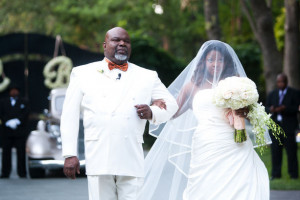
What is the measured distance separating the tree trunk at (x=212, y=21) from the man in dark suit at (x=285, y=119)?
8.58m

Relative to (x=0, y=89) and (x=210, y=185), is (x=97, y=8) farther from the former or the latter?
(x=210, y=185)

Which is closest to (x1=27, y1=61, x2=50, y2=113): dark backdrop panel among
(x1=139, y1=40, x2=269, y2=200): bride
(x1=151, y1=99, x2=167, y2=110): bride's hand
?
(x1=139, y1=40, x2=269, y2=200): bride

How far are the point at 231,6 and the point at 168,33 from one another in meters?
4.60

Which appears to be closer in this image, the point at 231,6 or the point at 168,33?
the point at 231,6

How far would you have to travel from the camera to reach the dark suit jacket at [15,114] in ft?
46.8

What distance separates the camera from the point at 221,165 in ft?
22.5

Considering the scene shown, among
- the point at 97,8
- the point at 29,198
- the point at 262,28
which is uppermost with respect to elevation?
the point at 97,8

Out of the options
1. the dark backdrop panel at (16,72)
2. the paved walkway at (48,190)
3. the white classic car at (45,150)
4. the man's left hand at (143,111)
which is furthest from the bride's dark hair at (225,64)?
the dark backdrop panel at (16,72)

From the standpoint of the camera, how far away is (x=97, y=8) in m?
30.7

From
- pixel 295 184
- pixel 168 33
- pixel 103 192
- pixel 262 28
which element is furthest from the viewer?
pixel 168 33

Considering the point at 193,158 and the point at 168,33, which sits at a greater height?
the point at 168,33

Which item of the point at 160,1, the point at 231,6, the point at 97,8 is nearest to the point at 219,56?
the point at 160,1

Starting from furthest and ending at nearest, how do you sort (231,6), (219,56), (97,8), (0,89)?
(231,6), (97,8), (0,89), (219,56)

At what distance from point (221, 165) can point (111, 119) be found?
5.79 feet
